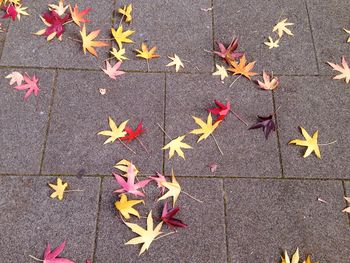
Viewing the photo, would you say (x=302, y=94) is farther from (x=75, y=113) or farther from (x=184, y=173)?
(x=75, y=113)

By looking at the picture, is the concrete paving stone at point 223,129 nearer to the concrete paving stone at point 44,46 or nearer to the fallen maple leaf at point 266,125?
the fallen maple leaf at point 266,125

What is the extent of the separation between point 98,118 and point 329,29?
2065mm

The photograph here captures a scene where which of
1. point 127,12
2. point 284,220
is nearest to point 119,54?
point 127,12

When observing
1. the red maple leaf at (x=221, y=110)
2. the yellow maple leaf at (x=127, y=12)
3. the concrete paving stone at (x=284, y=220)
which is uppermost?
the yellow maple leaf at (x=127, y=12)

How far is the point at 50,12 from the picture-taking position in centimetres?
324

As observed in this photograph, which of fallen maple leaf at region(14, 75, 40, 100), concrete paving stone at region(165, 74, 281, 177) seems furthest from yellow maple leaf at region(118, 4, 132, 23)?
fallen maple leaf at region(14, 75, 40, 100)

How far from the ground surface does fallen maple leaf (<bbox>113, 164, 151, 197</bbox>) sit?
0.06 meters

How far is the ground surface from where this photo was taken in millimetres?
2434

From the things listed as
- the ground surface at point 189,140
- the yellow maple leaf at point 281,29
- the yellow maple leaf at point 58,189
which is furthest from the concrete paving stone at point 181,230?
the yellow maple leaf at point 281,29

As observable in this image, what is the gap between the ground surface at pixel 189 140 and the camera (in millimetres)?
2434

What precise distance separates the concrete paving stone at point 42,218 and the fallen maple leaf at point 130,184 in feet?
0.52

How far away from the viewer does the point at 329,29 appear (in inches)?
129

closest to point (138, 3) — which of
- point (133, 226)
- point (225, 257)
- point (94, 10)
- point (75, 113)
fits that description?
point (94, 10)

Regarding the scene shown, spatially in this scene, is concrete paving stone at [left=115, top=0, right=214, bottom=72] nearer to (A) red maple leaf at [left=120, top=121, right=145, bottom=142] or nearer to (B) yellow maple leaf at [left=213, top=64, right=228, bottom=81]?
(B) yellow maple leaf at [left=213, top=64, right=228, bottom=81]
